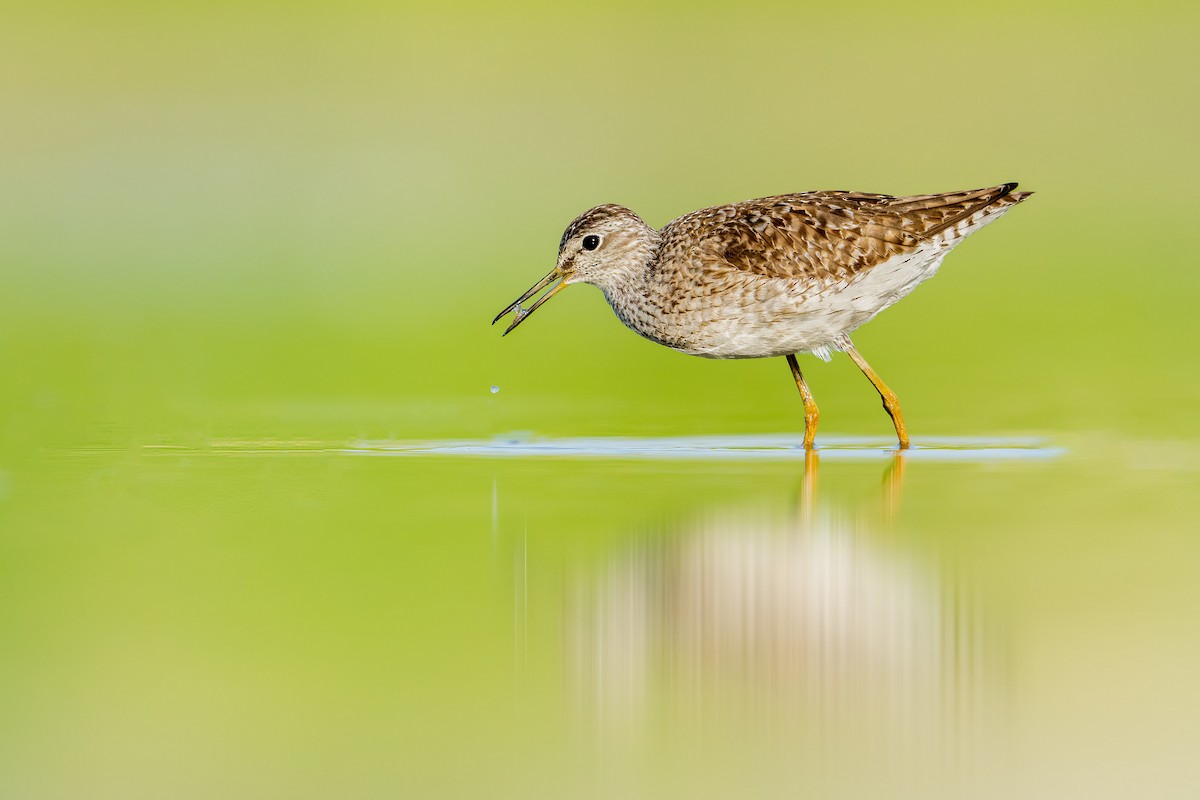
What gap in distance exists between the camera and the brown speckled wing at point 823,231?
1170cm

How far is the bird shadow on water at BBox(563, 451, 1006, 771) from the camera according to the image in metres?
5.24

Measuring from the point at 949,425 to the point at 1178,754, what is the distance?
7402 millimetres

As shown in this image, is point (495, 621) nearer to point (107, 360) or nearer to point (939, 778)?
point (939, 778)

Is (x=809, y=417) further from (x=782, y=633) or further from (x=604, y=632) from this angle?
(x=604, y=632)

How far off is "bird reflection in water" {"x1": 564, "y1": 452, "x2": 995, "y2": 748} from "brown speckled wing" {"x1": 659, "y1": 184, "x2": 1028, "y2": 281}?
376cm

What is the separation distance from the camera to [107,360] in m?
15.7

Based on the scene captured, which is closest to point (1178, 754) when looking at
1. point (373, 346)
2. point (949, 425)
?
point (949, 425)

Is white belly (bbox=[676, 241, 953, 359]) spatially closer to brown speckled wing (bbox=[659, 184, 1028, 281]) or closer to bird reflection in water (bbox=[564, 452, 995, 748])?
brown speckled wing (bbox=[659, 184, 1028, 281])

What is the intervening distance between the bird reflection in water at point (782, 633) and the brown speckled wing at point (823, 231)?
3.76 meters

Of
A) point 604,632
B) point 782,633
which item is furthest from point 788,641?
point 604,632

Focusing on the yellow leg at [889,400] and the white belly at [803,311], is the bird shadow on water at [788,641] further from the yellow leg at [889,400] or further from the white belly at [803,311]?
the white belly at [803,311]

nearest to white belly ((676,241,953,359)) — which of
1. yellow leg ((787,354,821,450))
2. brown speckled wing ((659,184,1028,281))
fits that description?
brown speckled wing ((659,184,1028,281))

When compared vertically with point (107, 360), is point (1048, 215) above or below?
above

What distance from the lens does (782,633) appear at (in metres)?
6.40
